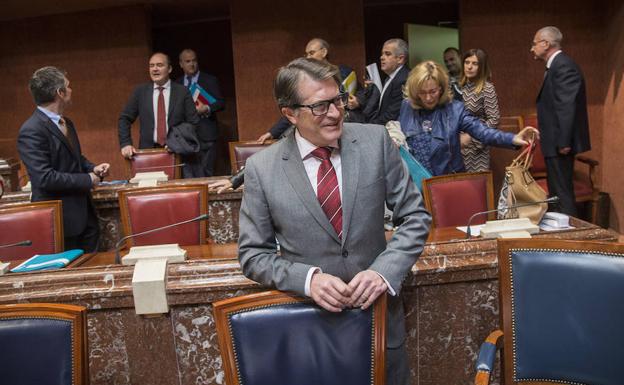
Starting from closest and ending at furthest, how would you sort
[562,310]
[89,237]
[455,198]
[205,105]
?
[562,310] → [455,198] → [89,237] → [205,105]

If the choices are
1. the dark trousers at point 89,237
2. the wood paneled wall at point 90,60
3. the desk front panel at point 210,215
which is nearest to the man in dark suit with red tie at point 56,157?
the dark trousers at point 89,237

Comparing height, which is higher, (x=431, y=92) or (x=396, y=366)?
(x=431, y=92)

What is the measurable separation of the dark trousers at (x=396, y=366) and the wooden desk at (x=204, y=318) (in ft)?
0.50

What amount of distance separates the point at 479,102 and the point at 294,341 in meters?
3.31

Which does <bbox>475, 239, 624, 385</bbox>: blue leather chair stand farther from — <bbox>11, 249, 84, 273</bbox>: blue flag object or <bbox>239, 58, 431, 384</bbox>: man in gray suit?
<bbox>11, 249, 84, 273</bbox>: blue flag object

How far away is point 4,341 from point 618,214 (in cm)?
480

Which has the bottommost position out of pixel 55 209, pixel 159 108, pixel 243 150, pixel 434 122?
pixel 55 209

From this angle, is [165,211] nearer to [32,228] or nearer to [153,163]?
[32,228]

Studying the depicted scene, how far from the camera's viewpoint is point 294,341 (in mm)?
1505

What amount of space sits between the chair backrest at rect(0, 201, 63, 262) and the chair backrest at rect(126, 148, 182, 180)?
1620 millimetres

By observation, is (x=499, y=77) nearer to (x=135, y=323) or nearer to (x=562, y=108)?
(x=562, y=108)

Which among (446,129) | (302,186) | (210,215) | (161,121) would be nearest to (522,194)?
(446,129)

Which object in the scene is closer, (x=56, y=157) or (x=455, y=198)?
(x=455, y=198)

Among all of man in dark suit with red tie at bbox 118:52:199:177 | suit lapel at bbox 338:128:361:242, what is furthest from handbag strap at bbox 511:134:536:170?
man in dark suit with red tie at bbox 118:52:199:177
